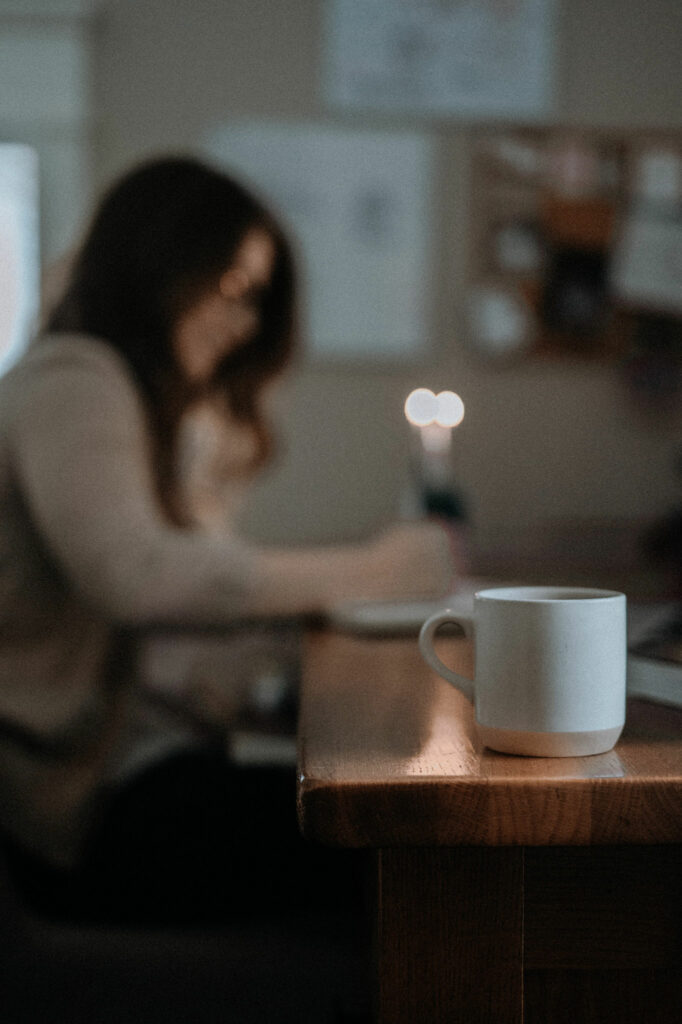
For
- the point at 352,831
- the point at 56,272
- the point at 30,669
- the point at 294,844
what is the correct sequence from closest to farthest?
1. the point at 352,831
2. the point at 294,844
3. the point at 30,669
4. the point at 56,272

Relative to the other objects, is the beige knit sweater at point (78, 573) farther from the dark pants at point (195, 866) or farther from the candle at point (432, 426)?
the candle at point (432, 426)

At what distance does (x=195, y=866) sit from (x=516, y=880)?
54 centimetres

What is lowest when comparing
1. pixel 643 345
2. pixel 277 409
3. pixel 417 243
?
pixel 277 409

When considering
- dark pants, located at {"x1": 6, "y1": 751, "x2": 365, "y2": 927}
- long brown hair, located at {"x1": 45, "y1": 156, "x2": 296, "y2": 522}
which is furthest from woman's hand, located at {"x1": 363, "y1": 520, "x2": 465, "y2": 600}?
long brown hair, located at {"x1": 45, "y1": 156, "x2": 296, "y2": 522}

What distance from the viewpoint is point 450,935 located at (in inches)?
17.8

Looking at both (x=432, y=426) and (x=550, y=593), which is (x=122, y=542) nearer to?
(x=550, y=593)

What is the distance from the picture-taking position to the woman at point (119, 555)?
98 cm

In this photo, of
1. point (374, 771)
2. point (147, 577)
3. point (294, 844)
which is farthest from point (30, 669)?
point (374, 771)

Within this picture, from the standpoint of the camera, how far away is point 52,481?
1001 millimetres

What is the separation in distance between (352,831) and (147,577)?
23.6 inches

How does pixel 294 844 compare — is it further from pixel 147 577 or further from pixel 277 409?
pixel 277 409

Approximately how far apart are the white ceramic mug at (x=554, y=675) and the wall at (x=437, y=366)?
5.69 ft

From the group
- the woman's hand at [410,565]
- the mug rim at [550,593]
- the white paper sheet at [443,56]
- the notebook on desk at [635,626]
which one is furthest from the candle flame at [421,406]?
the mug rim at [550,593]

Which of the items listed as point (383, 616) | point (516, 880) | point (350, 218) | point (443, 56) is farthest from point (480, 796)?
point (443, 56)
